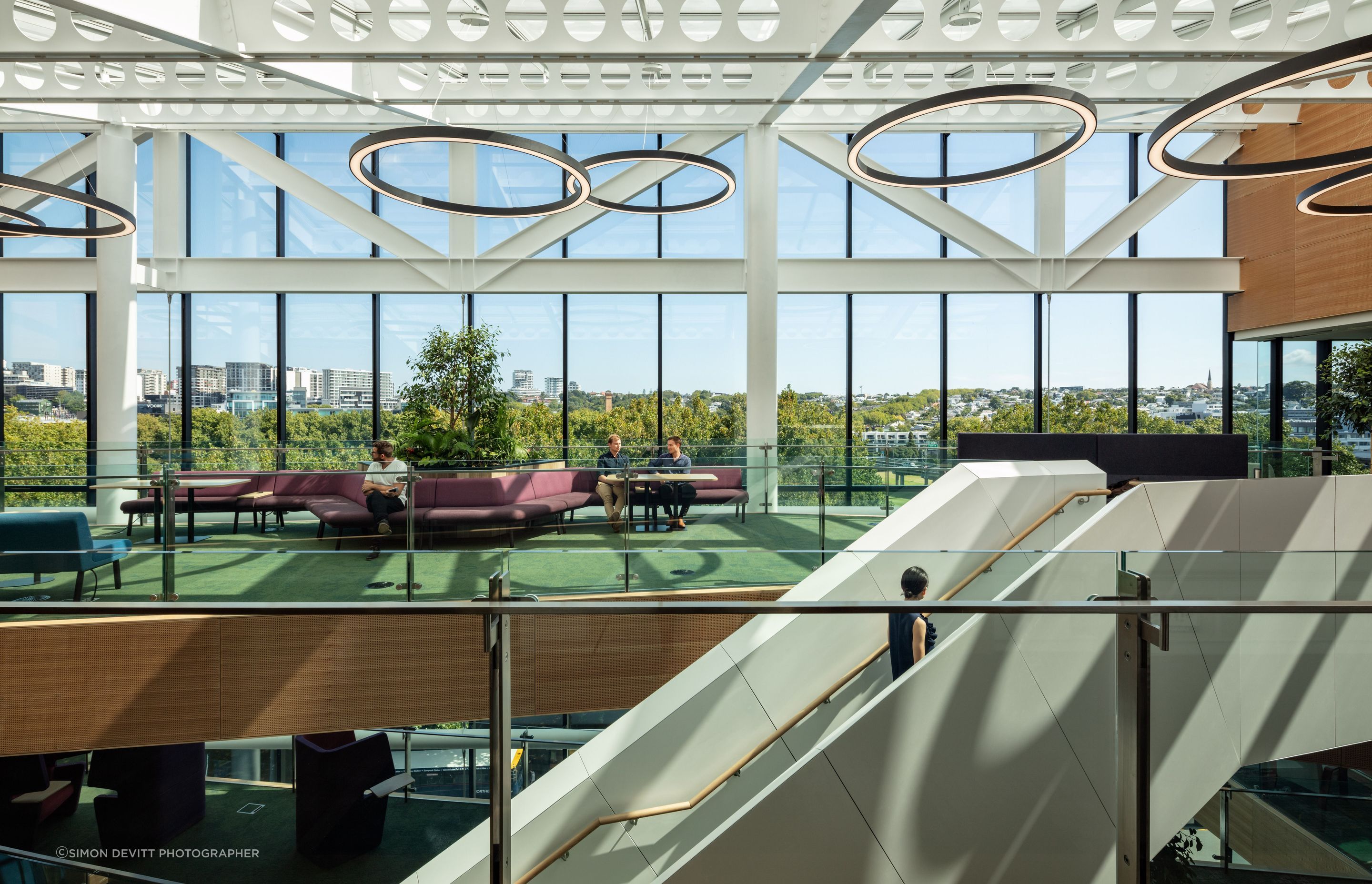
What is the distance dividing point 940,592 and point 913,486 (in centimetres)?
565

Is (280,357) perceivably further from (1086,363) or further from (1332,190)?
(1332,190)

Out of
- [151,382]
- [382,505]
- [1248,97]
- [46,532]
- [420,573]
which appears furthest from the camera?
[151,382]

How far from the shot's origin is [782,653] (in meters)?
2.97

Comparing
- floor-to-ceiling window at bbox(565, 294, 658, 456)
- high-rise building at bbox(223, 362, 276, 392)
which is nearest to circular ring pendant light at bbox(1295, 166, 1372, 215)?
floor-to-ceiling window at bbox(565, 294, 658, 456)

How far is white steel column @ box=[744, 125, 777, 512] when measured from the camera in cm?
1256

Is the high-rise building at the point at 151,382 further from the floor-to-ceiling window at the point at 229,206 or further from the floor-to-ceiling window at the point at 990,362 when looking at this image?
the floor-to-ceiling window at the point at 990,362

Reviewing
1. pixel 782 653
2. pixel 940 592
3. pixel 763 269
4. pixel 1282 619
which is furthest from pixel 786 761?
pixel 763 269

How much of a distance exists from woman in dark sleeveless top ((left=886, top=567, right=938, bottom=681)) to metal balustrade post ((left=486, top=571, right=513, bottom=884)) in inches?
44.1

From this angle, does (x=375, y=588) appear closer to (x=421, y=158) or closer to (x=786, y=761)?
(x=786, y=761)

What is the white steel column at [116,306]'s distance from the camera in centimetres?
1238

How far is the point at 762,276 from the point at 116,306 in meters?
11.0

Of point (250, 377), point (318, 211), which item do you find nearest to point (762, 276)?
point (318, 211)

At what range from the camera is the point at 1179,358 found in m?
14.4

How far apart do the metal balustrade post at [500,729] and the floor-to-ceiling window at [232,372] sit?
1408cm
